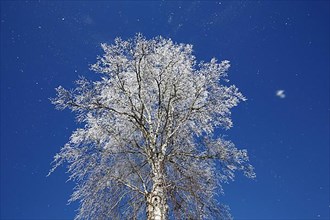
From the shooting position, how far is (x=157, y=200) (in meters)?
6.20

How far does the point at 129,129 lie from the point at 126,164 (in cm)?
138

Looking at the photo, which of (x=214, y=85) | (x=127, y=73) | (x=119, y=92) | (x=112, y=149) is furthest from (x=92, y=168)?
(x=214, y=85)

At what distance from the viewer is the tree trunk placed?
233 inches

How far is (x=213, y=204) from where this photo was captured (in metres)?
7.34

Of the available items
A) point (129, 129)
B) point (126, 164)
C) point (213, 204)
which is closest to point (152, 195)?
point (126, 164)

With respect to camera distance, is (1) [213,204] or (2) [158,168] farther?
(1) [213,204]

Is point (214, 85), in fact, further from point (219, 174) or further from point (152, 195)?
point (152, 195)

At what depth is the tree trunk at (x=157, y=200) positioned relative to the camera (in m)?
5.93

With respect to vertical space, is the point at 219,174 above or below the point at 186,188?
above

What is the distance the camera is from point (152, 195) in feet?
20.5

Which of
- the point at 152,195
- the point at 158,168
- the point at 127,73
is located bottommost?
the point at 152,195

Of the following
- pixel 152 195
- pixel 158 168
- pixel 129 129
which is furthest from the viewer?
pixel 129 129

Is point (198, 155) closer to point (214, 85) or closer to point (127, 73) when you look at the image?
point (214, 85)

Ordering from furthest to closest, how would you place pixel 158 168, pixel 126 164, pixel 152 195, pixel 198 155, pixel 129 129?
1. pixel 129 129
2. pixel 198 155
3. pixel 126 164
4. pixel 158 168
5. pixel 152 195
